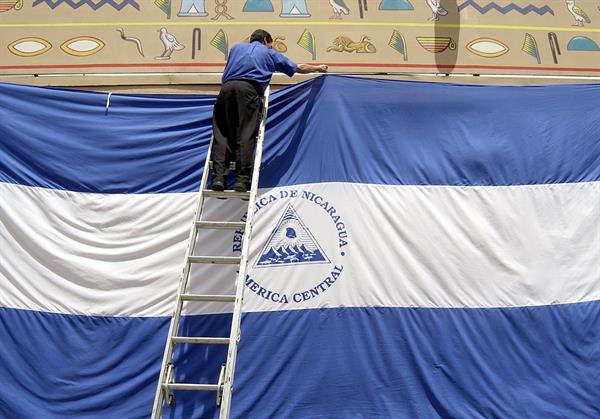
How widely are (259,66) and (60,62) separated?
5.72 feet

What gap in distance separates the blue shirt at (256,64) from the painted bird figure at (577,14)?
2635mm

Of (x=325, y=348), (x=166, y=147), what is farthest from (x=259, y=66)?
(x=325, y=348)

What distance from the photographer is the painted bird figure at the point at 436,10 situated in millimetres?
5059

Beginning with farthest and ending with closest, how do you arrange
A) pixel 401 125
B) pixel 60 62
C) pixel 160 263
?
pixel 60 62 → pixel 401 125 → pixel 160 263

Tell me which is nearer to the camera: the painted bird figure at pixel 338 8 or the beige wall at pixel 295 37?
the beige wall at pixel 295 37

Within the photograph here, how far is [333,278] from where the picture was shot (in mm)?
4023

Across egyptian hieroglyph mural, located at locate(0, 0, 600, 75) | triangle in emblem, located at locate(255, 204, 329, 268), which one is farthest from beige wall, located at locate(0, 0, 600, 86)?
triangle in emblem, located at locate(255, 204, 329, 268)

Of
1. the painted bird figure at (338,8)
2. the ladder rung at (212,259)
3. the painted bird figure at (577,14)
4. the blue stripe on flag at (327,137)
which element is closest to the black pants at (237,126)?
the blue stripe on flag at (327,137)

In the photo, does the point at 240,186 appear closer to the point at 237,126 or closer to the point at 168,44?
the point at 237,126

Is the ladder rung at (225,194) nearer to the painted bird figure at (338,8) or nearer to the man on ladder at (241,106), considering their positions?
the man on ladder at (241,106)

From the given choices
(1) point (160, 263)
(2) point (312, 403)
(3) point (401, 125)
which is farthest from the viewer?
(3) point (401, 125)

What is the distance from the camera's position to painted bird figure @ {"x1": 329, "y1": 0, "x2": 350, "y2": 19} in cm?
502

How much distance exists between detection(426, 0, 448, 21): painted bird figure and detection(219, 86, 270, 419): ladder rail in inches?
66.2

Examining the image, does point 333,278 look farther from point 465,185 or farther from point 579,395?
point 579,395
